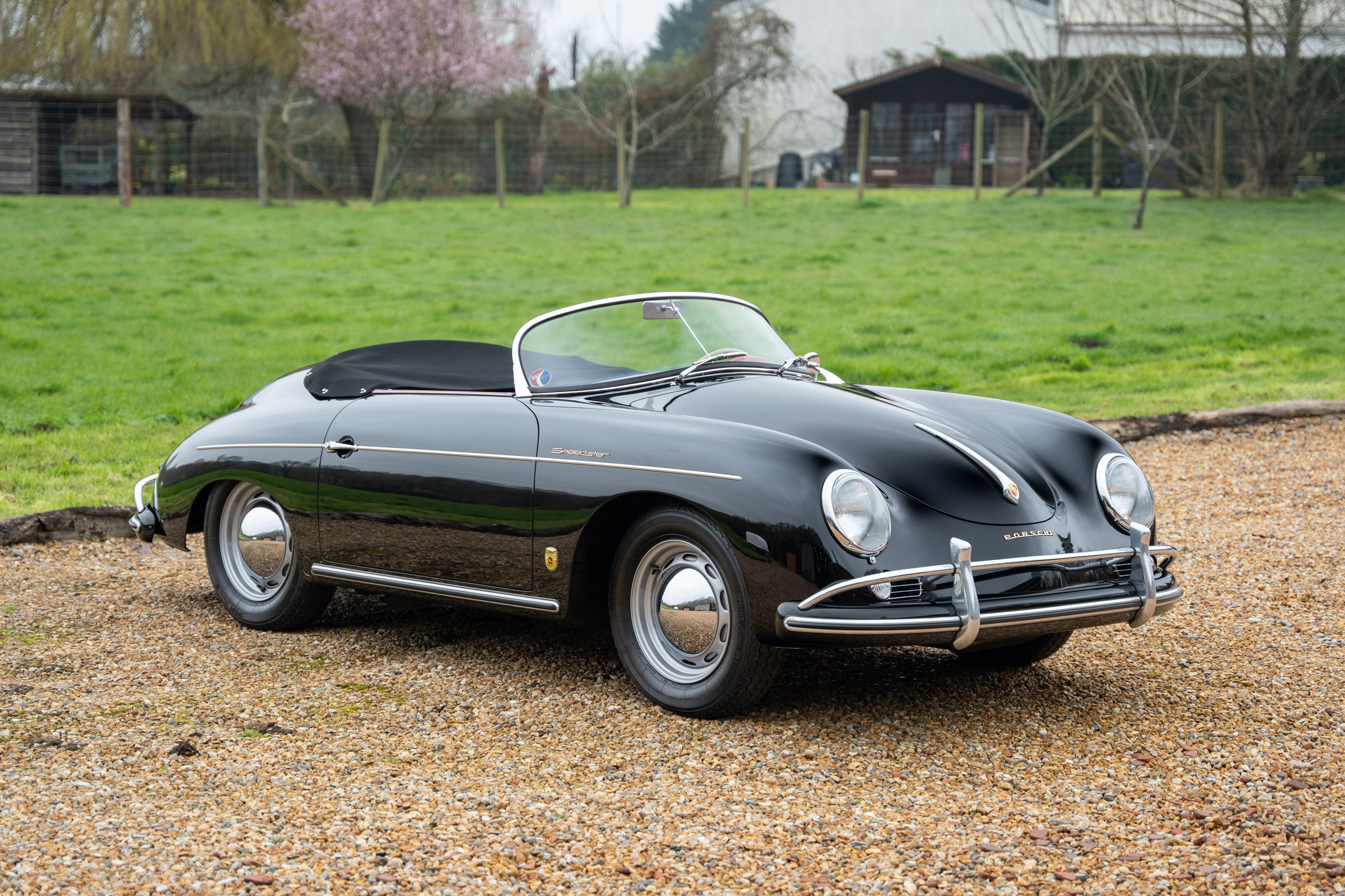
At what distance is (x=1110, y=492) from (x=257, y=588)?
132 inches

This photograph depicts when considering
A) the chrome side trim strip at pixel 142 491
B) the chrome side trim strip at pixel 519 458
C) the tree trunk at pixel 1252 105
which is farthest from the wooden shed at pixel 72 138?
the chrome side trim strip at pixel 519 458

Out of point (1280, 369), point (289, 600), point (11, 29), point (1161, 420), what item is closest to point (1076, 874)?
point (289, 600)

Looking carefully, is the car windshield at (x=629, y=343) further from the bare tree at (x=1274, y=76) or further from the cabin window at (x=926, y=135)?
the cabin window at (x=926, y=135)

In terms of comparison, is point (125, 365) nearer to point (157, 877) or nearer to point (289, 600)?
point (289, 600)

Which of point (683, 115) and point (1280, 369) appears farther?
point (683, 115)

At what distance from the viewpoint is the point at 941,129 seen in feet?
113

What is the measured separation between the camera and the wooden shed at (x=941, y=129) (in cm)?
3375

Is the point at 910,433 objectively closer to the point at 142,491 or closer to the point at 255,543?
the point at 255,543

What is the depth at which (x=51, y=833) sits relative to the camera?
305 cm

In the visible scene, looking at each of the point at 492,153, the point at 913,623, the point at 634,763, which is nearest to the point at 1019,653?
the point at 913,623

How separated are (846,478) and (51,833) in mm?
2212

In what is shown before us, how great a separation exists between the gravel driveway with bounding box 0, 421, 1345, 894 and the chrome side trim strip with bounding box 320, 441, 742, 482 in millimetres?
747

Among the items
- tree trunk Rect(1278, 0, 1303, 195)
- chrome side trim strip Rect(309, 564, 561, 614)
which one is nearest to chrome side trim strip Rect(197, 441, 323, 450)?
chrome side trim strip Rect(309, 564, 561, 614)

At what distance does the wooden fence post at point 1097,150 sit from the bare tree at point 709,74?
11.3 m
